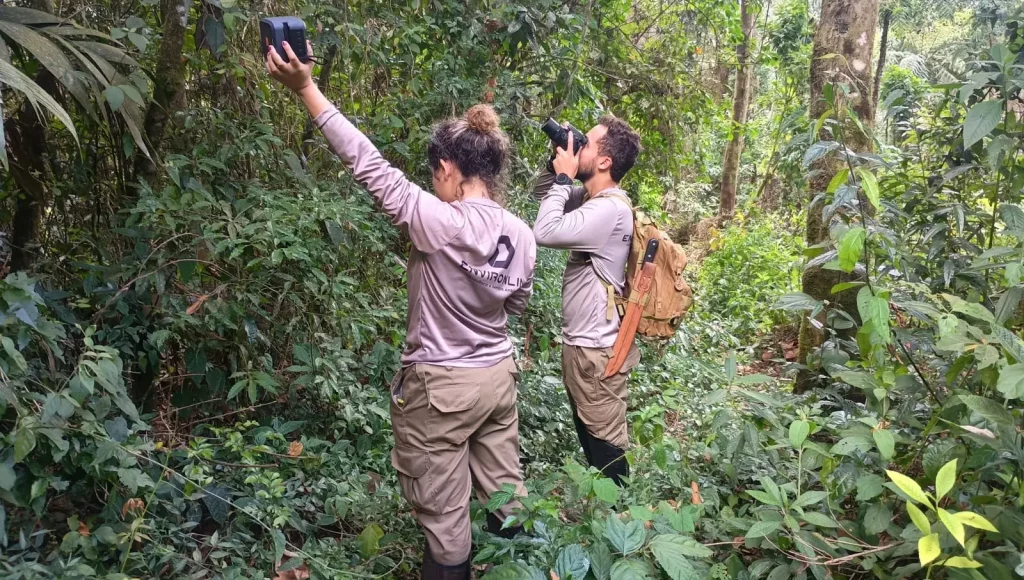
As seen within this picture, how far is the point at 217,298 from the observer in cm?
303

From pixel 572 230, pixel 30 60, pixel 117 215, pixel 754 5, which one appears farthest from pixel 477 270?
pixel 754 5

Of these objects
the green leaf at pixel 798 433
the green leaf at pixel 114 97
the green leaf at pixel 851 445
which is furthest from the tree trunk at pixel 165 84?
the green leaf at pixel 851 445

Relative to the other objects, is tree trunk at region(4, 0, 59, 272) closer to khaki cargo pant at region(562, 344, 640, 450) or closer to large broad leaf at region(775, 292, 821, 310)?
khaki cargo pant at region(562, 344, 640, 450)

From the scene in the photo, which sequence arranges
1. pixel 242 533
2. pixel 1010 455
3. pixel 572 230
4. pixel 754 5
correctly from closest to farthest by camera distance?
pixel 1010 455
pixel 242 533
pixel 572 230
pixel 754 5

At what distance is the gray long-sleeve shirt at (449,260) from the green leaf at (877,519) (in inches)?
52.7

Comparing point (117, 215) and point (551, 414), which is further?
point (551, 414)

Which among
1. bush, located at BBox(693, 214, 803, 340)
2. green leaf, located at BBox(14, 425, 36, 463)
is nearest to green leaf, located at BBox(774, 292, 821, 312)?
green leaf, located at BBox(14, 425, 36, 463)

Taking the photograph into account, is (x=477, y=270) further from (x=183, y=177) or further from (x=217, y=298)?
(x=183, y=177)

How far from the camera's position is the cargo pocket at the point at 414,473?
7.77 feet

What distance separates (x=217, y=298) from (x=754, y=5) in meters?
6.22

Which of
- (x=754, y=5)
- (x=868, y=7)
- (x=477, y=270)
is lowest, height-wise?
(x=477, y=270)

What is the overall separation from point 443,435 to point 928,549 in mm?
1433

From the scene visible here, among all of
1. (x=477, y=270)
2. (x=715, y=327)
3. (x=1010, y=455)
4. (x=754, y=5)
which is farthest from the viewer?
(x=754, y=5)

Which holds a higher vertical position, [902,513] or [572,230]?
[572,230]
